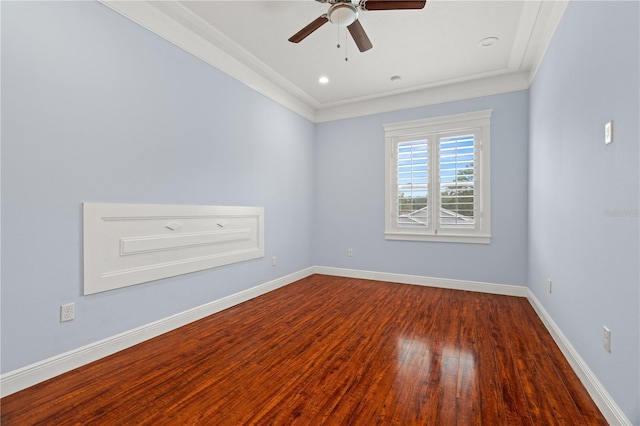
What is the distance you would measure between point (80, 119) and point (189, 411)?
6.95 feet

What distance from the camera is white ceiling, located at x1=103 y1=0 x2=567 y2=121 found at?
2.58 meters

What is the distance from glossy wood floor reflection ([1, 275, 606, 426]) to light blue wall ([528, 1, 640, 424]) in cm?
39

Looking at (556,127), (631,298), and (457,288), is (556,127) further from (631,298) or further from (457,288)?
(457,288)

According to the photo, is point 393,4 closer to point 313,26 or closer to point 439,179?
point 313,26

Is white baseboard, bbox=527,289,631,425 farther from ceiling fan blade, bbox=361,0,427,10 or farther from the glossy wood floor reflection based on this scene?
ceiling fan blade, bbox=361,0,427,10

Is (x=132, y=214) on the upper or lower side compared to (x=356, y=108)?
lower

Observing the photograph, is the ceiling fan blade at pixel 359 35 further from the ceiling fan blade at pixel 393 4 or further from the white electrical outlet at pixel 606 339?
the white electrical outlet at pixel 606 339

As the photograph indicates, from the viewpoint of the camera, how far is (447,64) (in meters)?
3.58

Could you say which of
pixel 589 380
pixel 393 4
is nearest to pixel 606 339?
pixel 589 380

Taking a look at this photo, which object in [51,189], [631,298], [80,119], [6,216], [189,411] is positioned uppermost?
[80,119]

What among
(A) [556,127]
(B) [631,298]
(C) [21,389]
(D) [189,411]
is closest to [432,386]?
(B) [631,298]

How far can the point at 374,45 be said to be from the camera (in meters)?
3.17

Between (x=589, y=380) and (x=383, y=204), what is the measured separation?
10.5 feet

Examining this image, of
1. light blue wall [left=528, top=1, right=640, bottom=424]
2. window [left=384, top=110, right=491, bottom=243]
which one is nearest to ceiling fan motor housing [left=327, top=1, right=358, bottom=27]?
light blue wall [left=528, top=1, right=640, bottom=424]
